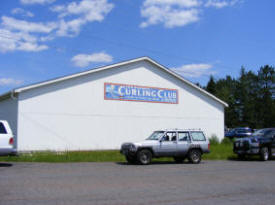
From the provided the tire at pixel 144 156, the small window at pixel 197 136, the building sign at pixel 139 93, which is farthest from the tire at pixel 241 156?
the building sign at pixel 139 93

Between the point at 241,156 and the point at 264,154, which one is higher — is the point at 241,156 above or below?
below

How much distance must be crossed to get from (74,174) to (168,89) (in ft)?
57.4

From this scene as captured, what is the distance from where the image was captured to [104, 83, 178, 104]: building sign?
84.5ft

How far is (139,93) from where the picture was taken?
27094 mm

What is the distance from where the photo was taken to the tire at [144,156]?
16844mm

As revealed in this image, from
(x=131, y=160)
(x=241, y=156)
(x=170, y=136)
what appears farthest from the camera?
(x=241, y=156)

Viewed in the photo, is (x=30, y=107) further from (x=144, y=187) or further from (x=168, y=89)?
(x=144, y=187)

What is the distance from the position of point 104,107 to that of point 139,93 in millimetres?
3347

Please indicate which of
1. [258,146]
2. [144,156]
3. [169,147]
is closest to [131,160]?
[144,156]

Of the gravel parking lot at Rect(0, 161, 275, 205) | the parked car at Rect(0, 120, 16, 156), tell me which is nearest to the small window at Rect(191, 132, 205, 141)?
the gravel parking lot at Rect(0, 161, 275, 205)

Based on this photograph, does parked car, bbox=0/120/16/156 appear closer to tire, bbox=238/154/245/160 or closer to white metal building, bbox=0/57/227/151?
white metal building, bbox=0/57/227/151

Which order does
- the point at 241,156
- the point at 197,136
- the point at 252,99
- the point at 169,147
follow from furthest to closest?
the point at 252,99, the point at 241,156, the point at 197,136, the point at 169,147

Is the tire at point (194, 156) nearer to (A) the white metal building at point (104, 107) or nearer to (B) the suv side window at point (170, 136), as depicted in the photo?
(B) the suv side window at point (170, 136)

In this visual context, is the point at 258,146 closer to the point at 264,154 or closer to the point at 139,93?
the point at 264,154
